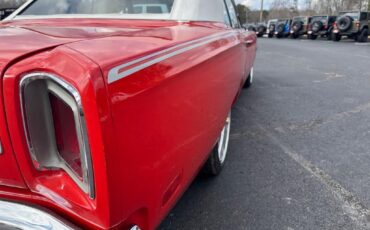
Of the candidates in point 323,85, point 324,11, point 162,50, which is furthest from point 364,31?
point 324,11

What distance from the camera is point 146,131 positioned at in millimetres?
1293

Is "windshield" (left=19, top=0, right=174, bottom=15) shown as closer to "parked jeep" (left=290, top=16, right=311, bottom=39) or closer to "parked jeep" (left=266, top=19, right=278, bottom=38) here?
"parked jeep" (left=290, top=16, right=311, bottom=39)

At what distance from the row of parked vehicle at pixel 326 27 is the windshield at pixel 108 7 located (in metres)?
12.7

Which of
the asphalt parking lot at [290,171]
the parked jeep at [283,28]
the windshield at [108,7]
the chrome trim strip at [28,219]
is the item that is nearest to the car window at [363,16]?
the parked jeep at [283,28]

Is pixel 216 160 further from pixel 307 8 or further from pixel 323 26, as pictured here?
pixel 307 8

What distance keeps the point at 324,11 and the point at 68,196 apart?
47.0 metres

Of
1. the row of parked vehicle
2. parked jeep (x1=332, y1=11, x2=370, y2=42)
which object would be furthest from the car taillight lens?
parked jeep (x1=332, y1=11, x2=370, y2=42)

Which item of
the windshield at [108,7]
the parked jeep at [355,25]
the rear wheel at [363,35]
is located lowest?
the rear wheel at [363,35]

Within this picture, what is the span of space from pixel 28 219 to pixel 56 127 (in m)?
0.32

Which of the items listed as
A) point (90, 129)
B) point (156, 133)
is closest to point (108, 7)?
point (156, 133)

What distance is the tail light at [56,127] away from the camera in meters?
1.14

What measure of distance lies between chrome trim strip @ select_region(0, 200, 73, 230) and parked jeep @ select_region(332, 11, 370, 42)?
67.3 ft

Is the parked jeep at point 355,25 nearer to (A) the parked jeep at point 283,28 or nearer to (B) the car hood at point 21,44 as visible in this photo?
(A) the parked jeep at point 283,28

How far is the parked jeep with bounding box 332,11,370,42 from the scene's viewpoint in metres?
18.9
